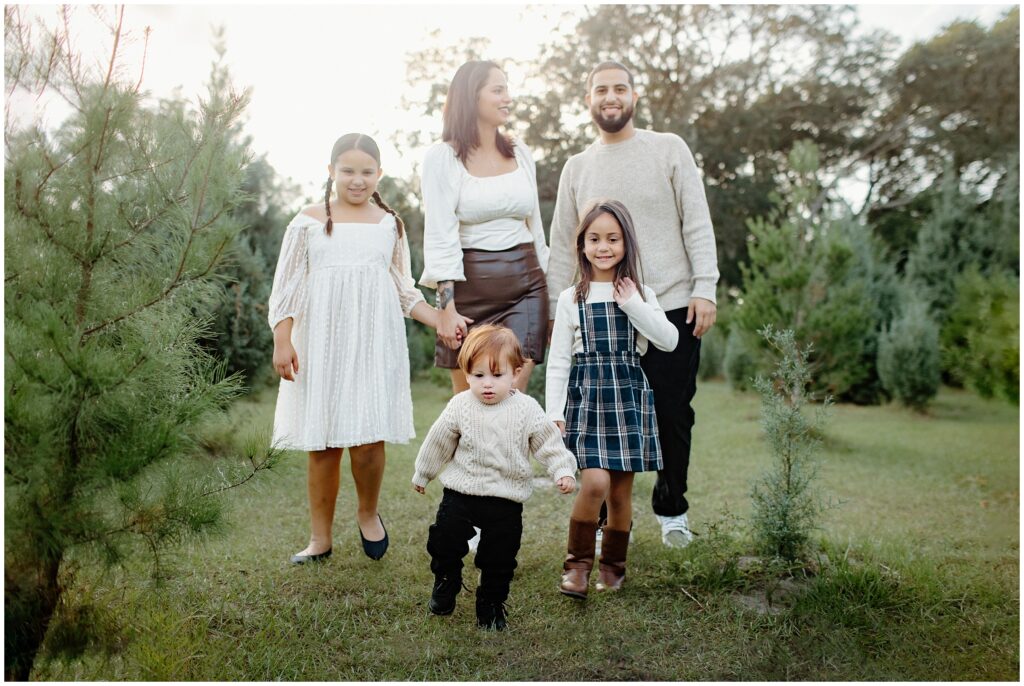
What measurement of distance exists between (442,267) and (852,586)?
A: 80.1 inches

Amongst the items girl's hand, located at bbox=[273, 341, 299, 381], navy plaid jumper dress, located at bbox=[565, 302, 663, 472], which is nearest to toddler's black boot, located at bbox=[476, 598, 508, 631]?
navy plaid jumper dress, located at bbox=[565, 302, 663, 472]

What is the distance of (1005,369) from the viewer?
20.5 ft

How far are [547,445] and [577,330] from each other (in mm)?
584

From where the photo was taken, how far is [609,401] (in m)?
3.08

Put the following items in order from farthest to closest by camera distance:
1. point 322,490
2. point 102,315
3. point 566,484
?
1. point 322,490
2. point 566,484
3. point 102,315

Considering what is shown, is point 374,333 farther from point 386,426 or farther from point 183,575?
point 183,575

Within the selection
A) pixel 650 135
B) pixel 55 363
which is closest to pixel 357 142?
pixel 650 135

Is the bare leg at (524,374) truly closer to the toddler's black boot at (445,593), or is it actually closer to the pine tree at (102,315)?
the toddler's black boot at (445,593)

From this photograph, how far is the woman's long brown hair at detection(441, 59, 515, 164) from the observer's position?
3.38 meters

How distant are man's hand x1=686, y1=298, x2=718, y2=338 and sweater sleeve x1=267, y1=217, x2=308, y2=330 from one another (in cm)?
166

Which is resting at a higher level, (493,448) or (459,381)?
(459,381)

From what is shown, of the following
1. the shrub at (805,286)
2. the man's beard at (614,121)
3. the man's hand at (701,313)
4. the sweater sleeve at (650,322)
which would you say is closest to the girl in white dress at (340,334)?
the sweater sleeve at (650,322)

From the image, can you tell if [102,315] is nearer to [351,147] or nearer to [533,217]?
[351,147]

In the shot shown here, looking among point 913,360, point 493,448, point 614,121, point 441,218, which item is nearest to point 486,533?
point 493,448
